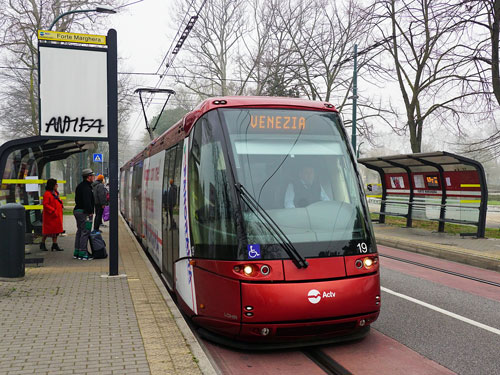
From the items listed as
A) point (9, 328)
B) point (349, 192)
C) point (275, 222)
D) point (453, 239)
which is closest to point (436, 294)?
point (349, 192)

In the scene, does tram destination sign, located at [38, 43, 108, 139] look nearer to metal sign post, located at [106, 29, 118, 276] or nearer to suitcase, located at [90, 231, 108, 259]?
metal sign post, located at [106, 29, 118, 276]

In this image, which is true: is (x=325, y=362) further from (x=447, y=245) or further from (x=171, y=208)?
(x=447, y=245)

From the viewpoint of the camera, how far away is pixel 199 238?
17.8ft

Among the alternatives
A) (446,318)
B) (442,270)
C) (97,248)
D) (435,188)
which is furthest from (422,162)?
(97,248)

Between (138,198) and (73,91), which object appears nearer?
(73,91)

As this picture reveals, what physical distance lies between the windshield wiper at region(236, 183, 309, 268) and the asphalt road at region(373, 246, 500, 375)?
159 centimetres

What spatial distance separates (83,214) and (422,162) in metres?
10.3

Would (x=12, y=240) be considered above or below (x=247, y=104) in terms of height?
below

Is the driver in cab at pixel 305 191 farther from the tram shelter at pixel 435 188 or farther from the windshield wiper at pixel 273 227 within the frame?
the tram shelter at pixel 435 188

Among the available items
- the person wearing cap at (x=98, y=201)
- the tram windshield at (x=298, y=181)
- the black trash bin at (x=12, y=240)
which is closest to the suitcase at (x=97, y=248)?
the person wearing cap at (x=98, y=201)

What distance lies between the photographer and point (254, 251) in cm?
488

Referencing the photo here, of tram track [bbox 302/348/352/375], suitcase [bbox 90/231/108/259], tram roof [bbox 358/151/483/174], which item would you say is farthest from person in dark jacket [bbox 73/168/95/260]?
tram roof [bbox 358/151/483/174]

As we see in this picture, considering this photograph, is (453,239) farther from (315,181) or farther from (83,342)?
(83,342)

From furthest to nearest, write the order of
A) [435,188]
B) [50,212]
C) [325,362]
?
[435,188] < [50,212] < [325,362]
